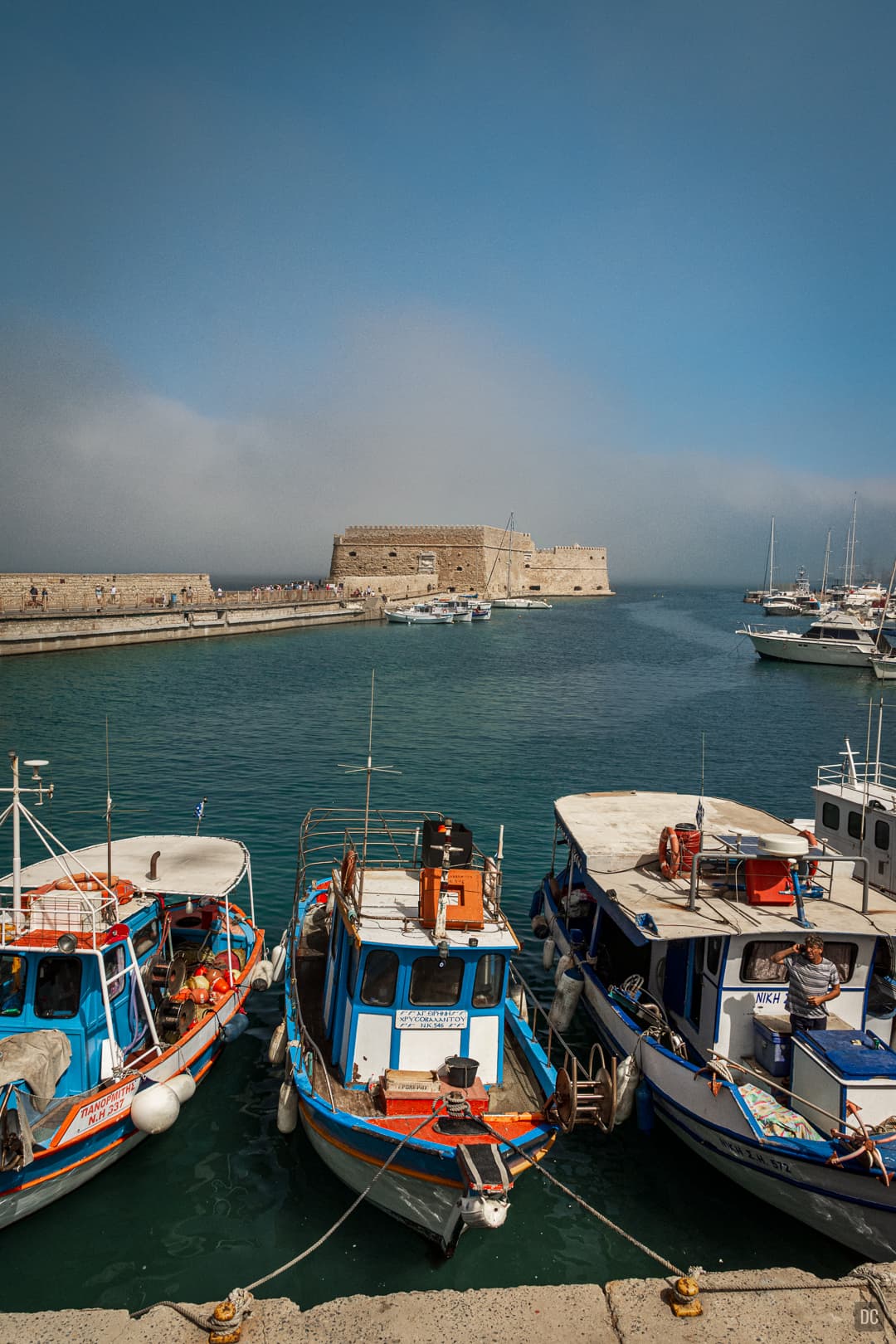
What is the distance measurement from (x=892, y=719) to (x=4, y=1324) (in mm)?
43832

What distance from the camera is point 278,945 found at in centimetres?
1282

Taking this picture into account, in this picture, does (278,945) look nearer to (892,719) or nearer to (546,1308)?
(546,1308)

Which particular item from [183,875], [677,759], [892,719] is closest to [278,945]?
[183,875]

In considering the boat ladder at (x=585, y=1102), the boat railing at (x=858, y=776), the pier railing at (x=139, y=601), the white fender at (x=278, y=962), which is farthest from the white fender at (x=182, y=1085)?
the pier railing at (x=139, y=601)

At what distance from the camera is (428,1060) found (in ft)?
28.6

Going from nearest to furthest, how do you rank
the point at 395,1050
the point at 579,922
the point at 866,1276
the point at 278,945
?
the point at 866,1276
the point at 395,1050
the point at 278,945
the point at 579,922

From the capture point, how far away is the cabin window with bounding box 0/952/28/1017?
8664 mm

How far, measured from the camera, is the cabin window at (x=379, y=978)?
855 centimetres

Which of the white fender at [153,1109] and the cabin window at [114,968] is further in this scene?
the cabin window at [114,968]

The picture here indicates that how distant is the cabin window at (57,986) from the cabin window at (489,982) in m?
Answer: 3.99

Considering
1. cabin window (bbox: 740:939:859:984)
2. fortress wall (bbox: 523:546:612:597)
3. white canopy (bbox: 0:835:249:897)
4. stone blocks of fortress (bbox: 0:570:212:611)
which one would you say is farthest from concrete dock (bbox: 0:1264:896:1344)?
fortress wall (bbox: 523:546:612:597)

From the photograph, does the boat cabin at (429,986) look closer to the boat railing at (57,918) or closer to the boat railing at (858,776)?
the boat railing at (57,918)

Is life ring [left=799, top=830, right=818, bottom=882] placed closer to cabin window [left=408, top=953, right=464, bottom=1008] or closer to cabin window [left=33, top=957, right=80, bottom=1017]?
cabin window [left=408, top=953, right=464, bottom=1008]

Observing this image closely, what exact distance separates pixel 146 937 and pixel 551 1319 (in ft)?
21.0
